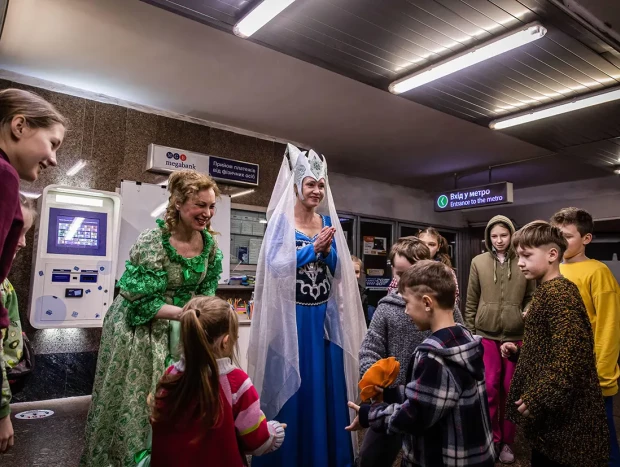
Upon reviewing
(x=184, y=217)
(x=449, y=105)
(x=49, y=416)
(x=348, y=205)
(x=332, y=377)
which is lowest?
(x=49, y=416)

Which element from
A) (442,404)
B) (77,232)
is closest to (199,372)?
(442,404)

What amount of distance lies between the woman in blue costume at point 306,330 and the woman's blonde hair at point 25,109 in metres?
1.17

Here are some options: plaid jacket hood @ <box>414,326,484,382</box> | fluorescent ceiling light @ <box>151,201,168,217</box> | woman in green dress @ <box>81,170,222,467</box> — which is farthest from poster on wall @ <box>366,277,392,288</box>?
plaid jacket hood @ <box>414,326,484,382</box>

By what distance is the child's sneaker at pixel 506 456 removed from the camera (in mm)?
2758

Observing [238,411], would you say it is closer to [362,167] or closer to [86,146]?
[86,146]

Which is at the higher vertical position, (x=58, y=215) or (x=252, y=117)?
(x=252, y=117)

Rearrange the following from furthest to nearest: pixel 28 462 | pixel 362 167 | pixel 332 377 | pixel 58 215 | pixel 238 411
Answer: pixel 362 167 → pixel 58 215 → pixel 28 462 → pixel 332 377 → pixel 238 411

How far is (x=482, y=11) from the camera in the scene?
8.84 feet

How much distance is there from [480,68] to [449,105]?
0.71 metres

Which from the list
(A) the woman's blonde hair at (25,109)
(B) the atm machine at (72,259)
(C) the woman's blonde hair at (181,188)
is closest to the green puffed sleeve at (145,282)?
(C) the woman's blonde hair at (181,188)

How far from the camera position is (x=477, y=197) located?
20.8ft

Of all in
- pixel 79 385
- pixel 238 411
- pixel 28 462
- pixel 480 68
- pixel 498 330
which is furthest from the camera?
pixel 79 385

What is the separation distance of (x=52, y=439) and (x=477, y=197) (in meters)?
5.58

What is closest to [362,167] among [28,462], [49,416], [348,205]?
[348,205]
